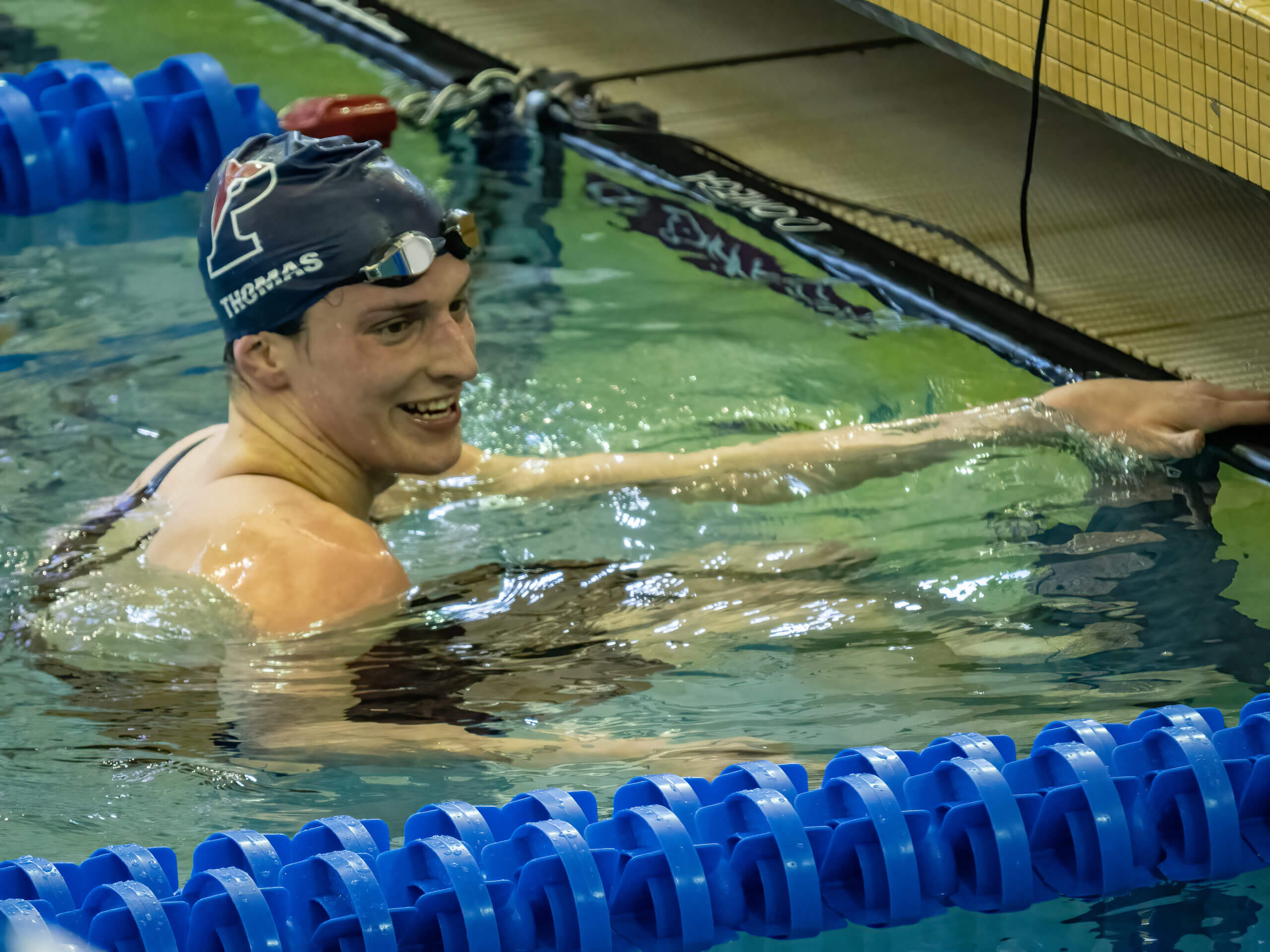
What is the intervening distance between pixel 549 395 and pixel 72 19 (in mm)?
4581

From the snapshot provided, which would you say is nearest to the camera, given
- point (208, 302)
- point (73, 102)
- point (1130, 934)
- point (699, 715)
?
point (1130, 934)

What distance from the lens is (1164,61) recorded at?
3861 millimetres

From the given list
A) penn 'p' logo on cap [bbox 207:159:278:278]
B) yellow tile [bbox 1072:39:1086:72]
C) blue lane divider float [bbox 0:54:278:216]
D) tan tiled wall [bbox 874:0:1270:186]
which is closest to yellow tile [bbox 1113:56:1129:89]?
tan tiled wall [bbox 874:0:1270:186]

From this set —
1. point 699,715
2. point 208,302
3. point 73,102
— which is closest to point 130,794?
point 699,715

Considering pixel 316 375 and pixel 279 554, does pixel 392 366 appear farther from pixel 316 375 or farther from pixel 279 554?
pixel 279 554

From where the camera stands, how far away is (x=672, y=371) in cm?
455

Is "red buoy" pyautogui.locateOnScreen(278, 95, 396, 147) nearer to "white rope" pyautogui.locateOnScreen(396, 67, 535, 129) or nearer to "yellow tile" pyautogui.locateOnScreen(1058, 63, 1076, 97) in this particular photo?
"white rope" pyautogui.locateOnScreen(396, 67, 535, 129)

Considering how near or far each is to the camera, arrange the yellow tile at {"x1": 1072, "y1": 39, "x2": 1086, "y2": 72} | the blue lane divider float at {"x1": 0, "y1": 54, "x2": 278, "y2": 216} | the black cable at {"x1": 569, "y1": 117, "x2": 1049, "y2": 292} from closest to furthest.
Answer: the yellow tile at {"x1": 1072, "y1": 39, "x2": 1086, "y2": 72} < the black cable at {"x1": 569, "y1": 117, "x2": 1049, "y2": 292} < the blue lane divider float at {"x1": 0, "y1": 54, "x2": 278, "y2": 216}

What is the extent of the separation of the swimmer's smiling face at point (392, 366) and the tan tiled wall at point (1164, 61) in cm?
191

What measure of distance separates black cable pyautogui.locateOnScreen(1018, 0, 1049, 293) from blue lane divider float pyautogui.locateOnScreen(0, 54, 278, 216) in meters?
2.65

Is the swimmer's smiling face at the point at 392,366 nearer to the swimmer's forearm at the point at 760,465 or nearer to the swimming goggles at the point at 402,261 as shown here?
the swimming goggles at the point at 402,261

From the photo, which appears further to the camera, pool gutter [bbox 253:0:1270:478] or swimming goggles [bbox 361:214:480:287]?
pool gutter [bbox 253:0:1270:478]

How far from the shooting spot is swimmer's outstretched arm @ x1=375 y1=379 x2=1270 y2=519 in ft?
11.8

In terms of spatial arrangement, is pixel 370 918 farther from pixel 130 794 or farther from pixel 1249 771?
pixel 1249 771
